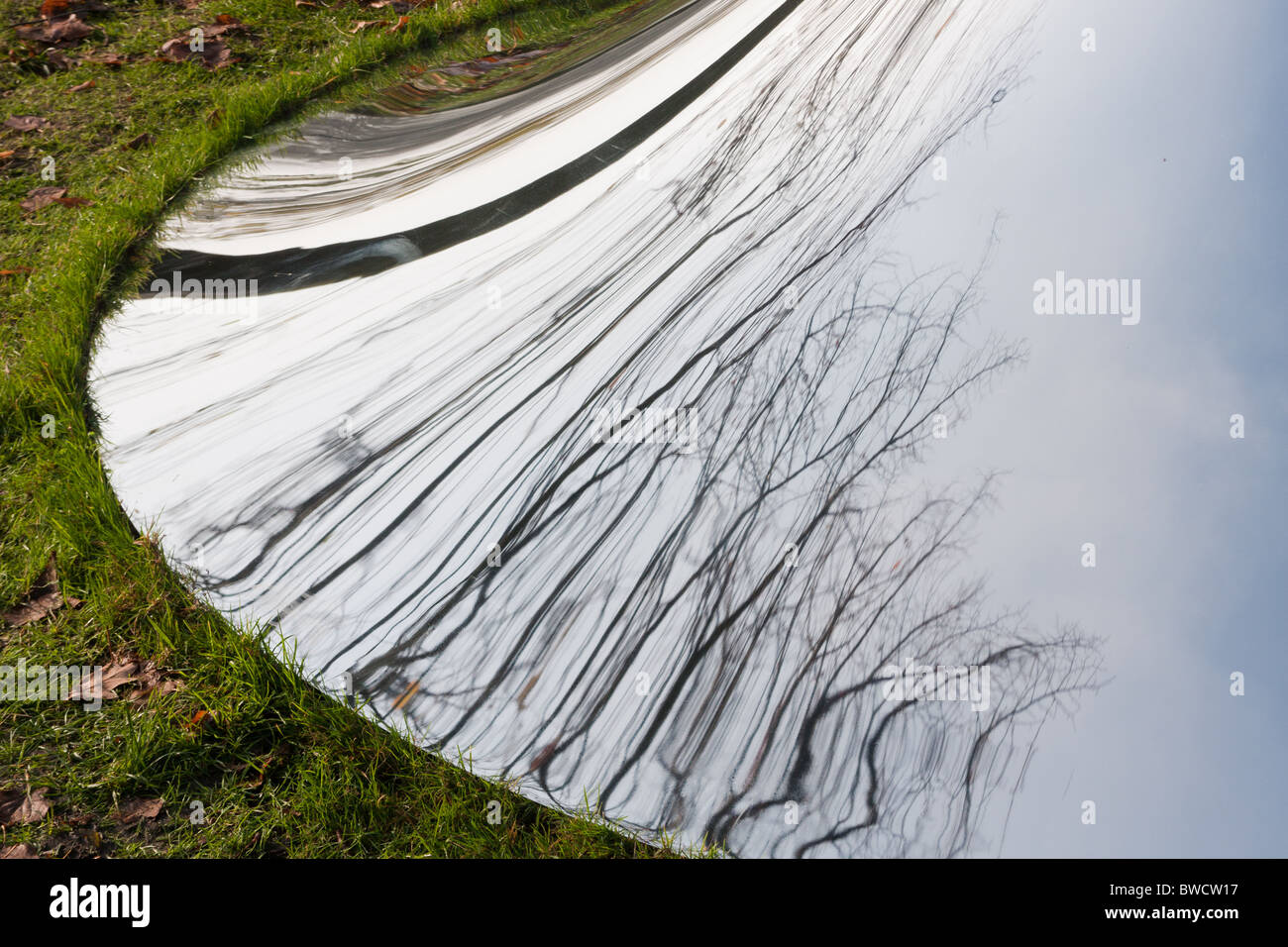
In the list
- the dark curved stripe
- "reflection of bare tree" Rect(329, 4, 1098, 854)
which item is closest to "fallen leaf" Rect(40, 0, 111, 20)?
the dark curved stripe

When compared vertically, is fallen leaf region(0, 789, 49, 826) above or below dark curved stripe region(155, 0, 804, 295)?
below

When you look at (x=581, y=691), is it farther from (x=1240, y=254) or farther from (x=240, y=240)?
(x=240, y=240)

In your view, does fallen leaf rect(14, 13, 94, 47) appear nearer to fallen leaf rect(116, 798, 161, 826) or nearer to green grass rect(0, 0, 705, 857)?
green grass rect(0, 0, 705, 857)

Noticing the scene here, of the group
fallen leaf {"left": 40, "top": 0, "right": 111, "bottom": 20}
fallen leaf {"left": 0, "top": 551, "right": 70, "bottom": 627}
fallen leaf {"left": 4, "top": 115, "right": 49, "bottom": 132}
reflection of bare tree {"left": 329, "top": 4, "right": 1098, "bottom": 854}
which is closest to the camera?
reflection of bare tree {"left": 329, "top": 4, "right": 1098, "bottom": 854}

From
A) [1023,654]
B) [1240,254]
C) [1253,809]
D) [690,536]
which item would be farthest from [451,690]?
[1240,254]

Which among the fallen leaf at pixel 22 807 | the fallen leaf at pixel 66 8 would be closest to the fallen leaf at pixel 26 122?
the fallen leaf at pixel 66 8

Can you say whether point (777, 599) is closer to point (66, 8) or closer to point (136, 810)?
point (136, 810)
